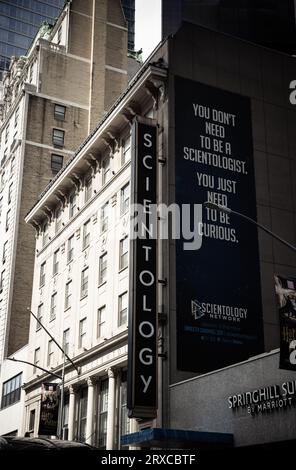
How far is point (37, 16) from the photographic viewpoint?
18675cm

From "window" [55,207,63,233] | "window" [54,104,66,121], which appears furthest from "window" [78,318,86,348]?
"window" [54,104,66,121]

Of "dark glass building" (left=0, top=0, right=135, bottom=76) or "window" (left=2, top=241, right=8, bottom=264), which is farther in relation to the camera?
"dark glass building" (left=0, top=0, right=135, bottom=76)

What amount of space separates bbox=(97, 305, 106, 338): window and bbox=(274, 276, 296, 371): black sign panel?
22.0 metres

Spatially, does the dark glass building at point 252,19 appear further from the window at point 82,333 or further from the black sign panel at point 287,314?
the black sign panel at point 287,314

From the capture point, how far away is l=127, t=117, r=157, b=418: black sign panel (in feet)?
107

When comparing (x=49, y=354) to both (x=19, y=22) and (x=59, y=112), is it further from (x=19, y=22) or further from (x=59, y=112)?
(x=19, y=22)

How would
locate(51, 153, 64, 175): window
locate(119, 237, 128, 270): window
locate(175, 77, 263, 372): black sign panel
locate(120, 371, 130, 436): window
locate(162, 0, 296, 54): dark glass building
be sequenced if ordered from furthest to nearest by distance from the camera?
1. locate(51, 153, 64, 175): window
2. locate(162, 0, 296, 54): dark glass building
3. locate(119, 237, 128, 270): window
4. locate(120, 371, 130, 436): window
5. locate(175, 77, 263, 372): black sign panel

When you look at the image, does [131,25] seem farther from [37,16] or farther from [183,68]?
[183,68]

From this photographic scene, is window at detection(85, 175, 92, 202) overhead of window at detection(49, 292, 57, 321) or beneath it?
overhead

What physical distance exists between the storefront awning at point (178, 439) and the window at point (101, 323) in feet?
41.5

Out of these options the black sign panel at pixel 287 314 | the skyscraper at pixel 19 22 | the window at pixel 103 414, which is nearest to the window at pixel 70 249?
the window at pixel 103 414

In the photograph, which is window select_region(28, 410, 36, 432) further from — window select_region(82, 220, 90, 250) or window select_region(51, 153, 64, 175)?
window select_region(51, 153, 64, 175)
